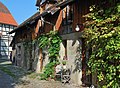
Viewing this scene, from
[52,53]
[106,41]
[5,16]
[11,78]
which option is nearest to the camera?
[106,41]

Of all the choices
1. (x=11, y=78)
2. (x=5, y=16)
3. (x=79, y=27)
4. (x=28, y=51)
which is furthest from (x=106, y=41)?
(x=5, y=16)

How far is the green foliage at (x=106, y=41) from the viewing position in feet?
27.6

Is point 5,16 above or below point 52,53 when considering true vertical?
above

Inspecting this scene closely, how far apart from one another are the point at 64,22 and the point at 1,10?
3553cm

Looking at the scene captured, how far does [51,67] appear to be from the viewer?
48.2ft

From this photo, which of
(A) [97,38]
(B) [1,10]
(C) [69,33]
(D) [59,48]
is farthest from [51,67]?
(B) [1,10]

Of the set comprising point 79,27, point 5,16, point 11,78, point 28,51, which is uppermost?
point 5,16

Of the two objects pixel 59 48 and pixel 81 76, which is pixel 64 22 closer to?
pixel 59 48

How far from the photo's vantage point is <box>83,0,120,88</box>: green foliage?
27.6 ft

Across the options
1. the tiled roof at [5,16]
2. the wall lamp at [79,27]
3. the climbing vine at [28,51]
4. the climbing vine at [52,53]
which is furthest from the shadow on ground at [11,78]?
the tiled roof at [5,16]

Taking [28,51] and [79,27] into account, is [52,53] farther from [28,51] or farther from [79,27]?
[28,51]

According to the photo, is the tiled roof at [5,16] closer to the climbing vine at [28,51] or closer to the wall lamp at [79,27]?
the climbing vine at [28,51]

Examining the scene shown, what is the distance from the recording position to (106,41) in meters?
8.66

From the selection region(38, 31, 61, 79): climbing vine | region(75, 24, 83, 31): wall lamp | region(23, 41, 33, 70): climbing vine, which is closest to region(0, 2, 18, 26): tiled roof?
region(23, 41, 33, 70): climbing vine
